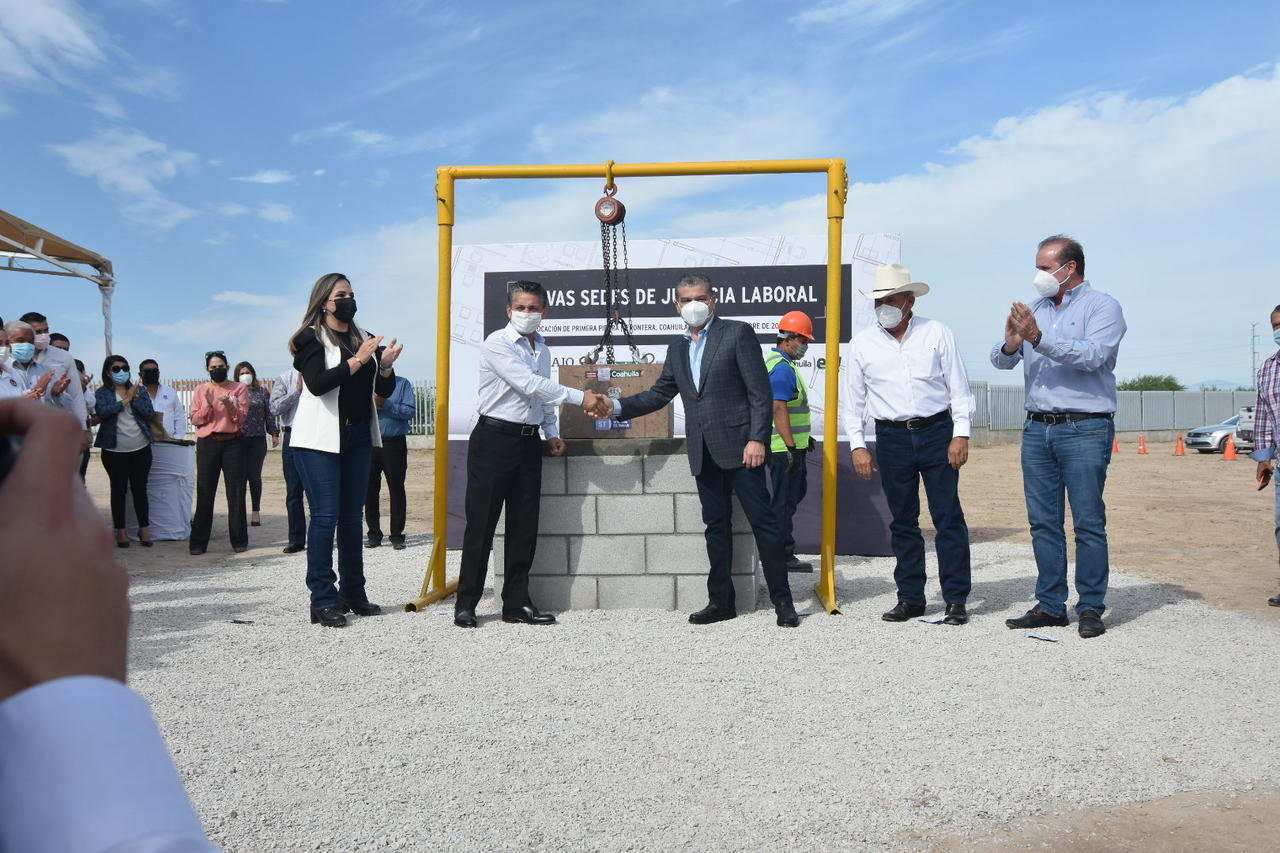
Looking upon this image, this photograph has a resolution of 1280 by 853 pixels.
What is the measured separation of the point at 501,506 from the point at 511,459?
0.35 metres

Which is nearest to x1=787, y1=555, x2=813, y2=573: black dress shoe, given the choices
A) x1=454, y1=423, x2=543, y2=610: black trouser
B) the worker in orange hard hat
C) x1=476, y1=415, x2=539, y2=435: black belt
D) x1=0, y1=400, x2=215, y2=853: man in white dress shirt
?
the worker in orange hard hat

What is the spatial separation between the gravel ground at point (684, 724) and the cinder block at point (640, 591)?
20cm

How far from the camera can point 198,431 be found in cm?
966

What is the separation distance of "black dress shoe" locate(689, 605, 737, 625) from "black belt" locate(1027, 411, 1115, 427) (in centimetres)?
212

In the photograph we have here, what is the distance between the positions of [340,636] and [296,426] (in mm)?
1259

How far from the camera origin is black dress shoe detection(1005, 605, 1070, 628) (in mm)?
5676

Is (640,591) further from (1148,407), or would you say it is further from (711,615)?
(1148,407)

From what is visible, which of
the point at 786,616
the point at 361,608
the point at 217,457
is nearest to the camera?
the point at 786,616

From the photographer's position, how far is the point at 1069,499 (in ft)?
18.0

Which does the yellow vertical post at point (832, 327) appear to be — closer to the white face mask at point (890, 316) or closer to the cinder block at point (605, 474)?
the white face mask at point (890, 316)

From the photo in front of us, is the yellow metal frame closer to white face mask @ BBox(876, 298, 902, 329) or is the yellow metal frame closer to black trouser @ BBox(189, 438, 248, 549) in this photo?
white face mask @ BBox(876, 298, 902, 329)

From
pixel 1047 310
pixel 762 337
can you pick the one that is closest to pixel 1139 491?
pixel 762 337

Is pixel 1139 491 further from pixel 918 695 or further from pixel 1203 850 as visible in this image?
pixel 1203 850

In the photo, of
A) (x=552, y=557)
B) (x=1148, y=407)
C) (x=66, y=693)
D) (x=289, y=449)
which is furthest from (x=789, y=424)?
(x=1148, y=407)
